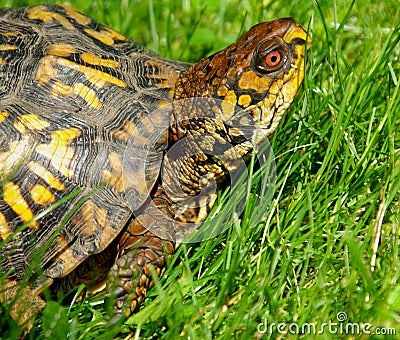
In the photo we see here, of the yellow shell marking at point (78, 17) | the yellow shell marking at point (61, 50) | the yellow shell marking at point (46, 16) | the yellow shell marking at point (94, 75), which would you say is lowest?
the yellow shell marking at point (94, 75)

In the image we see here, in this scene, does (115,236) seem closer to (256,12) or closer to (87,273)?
(87,273)

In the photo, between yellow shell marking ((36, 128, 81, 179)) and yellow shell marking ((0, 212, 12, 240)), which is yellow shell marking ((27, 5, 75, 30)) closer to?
yellow shell marking ((36, 128, 81, 179))

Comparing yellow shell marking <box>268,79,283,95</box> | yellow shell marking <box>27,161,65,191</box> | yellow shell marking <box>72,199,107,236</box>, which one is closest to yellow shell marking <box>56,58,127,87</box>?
yellow shell marking <box>27,161,65,191</box>

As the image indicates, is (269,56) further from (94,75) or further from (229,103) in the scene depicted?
(94,75)

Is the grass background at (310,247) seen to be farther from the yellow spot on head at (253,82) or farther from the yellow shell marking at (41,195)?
the yellow shell marking at (41,195)

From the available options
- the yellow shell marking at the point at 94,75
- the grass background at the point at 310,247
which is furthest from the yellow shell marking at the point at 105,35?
the grass background at the point at 310,247

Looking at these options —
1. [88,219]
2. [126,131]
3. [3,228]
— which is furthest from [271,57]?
[3,228]
